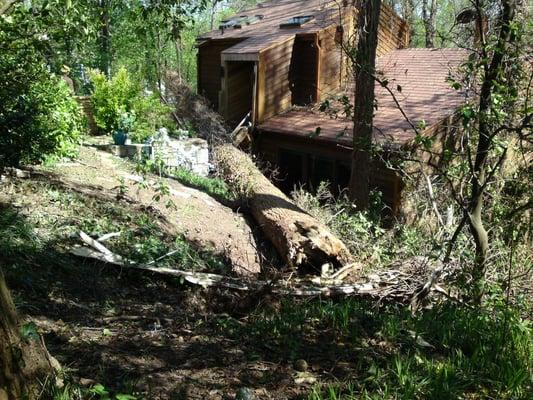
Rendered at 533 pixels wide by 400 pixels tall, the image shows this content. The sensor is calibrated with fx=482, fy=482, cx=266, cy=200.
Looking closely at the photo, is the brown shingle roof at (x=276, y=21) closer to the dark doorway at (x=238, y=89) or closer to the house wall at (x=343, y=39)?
the house wall at (x=343, y=39)

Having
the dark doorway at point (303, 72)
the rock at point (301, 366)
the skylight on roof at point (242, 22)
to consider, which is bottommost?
the rock at point (301, 366)

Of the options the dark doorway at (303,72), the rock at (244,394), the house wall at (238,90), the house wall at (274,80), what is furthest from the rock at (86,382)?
the house wall at (238,90)

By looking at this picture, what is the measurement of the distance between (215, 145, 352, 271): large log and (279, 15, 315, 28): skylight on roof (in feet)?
26.8

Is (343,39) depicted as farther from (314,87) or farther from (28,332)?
(28,332)

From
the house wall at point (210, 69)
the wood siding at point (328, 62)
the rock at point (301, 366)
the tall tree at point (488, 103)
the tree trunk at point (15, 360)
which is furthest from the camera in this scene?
the house wall at point (210, 69)

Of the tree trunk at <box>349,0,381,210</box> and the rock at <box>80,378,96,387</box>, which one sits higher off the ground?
the tree trunk at <box>349,0,381,210</box>

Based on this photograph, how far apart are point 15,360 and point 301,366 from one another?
1.88m

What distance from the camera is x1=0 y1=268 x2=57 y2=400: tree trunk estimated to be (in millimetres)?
2520

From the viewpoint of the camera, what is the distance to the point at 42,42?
604cm

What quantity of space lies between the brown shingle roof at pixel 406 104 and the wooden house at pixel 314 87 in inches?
1.2

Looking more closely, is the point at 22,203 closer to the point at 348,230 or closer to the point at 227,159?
the point at 348,230

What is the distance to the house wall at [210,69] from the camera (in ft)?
74.8

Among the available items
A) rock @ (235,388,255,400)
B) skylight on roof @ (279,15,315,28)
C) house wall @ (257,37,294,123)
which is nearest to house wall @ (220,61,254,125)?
house wall @ (257,37,294,123)

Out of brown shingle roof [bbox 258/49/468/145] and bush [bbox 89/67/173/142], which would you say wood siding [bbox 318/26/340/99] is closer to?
brown shingle roof [bbox 258/49/468/145]
